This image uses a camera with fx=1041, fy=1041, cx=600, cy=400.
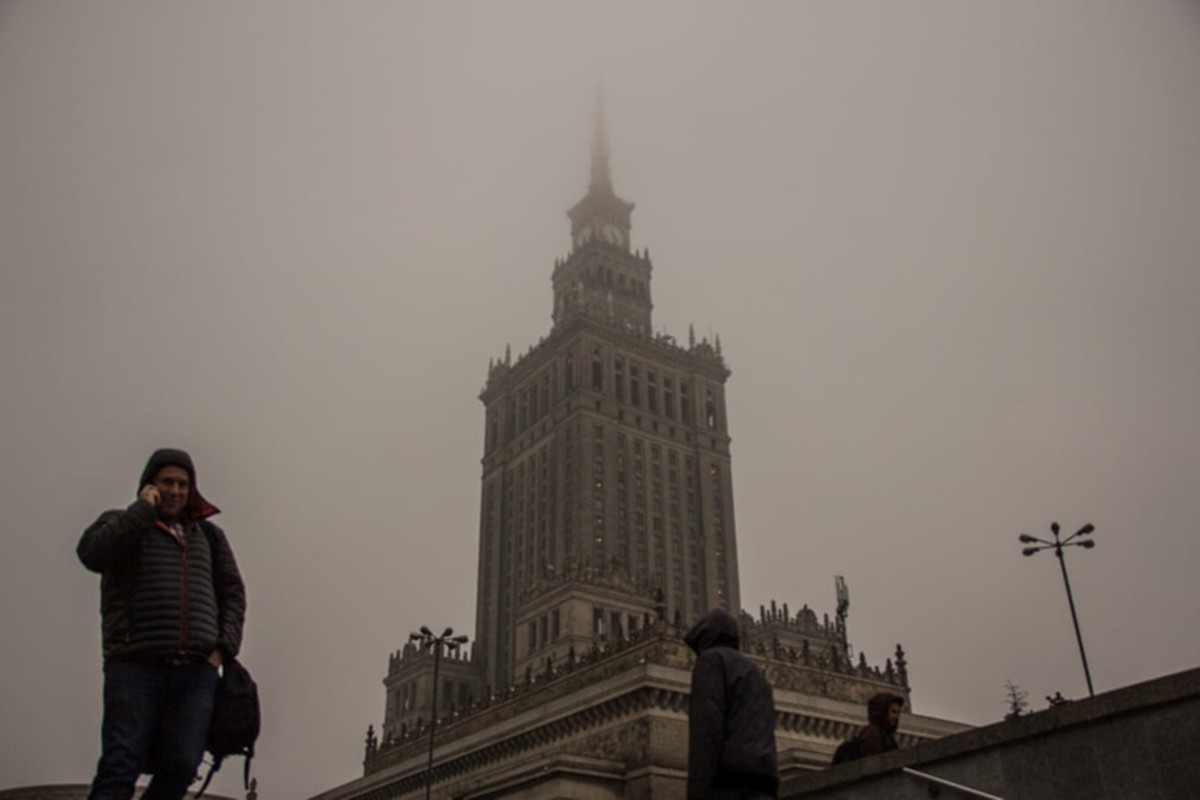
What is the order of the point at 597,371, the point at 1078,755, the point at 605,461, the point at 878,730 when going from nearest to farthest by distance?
1. the point at 1078,755
2. the point at 878,730
3. the point at 605,461
4. the point at 597,371

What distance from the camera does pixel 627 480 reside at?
104m

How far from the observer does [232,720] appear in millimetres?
8086

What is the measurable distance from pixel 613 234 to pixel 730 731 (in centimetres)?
12557

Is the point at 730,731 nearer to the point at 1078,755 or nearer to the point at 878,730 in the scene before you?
the point at 1078,755

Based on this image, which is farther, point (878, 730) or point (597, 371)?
point (597, 371)

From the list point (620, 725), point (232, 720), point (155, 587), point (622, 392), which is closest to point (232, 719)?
point (232, 720)

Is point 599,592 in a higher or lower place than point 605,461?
lower

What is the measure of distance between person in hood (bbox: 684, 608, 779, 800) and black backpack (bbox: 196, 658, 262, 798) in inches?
136

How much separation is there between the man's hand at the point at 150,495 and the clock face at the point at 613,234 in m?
123

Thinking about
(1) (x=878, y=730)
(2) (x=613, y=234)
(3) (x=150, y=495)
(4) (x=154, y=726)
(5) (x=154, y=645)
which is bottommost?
(4) (x=154, y=726)

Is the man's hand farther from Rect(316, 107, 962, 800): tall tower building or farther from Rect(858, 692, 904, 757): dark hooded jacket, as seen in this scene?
Rect(316, 107, 962, 800): tall tower building

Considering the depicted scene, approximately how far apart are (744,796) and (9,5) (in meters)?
37.2

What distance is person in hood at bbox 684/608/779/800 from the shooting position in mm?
8109

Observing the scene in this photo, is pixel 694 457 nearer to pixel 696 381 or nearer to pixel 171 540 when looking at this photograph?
pixel 696 381
